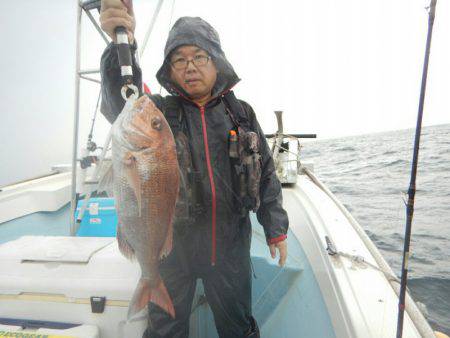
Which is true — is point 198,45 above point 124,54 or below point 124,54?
above

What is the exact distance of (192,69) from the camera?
1.71 meters

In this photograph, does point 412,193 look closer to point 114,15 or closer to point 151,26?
point 114,15

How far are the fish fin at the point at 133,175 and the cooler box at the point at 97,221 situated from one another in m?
2.05

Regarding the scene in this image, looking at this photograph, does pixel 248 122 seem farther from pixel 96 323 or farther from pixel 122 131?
pixel 96 323

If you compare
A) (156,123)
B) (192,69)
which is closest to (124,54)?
(156,123)

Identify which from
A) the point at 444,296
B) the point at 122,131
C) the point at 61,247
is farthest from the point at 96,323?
the point at 444,296

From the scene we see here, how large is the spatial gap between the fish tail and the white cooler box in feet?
0.49

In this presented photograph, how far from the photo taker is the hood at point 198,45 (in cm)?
170

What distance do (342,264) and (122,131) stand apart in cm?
170

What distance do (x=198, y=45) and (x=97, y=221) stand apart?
88.6 inches

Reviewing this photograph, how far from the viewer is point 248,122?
6.08 feet

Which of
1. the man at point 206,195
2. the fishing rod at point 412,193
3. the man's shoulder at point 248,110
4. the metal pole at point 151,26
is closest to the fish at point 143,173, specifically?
the man at point 206,195

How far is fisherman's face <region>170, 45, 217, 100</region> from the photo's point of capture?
172cm

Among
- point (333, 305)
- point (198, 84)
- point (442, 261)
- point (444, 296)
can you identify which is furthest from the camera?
point (442, 261)
